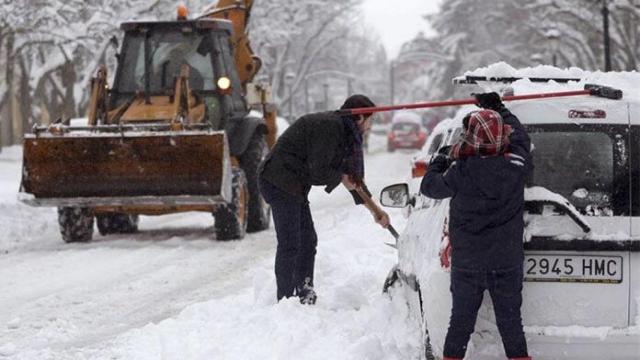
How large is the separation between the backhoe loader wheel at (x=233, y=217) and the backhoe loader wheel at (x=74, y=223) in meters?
1.60

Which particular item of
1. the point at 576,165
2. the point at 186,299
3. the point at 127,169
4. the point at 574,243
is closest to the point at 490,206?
the point at 574,243

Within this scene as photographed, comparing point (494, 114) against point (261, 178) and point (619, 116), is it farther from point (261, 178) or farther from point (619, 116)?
point (261, 178)

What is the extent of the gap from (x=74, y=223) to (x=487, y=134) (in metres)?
8.41

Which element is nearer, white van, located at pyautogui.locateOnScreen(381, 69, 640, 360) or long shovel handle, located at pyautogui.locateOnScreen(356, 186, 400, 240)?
white van, located at pyautogui.locateOnScreen(381, 69, 640, 360)

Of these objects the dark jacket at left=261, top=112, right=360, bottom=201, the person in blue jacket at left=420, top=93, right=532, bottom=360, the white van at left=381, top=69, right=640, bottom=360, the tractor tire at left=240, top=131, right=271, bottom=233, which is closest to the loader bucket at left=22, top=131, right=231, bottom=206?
the tractor tire at left=240, top=131, right=271, bottom=233

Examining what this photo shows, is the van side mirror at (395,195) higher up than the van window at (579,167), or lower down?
lower down

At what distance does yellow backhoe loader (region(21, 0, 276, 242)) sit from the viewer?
11312 mm

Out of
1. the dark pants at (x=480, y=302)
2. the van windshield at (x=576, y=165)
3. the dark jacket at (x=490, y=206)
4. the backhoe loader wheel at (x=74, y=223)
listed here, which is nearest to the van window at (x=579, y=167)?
the van windshield at (x=576, y=165)

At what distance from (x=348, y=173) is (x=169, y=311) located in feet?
6.48

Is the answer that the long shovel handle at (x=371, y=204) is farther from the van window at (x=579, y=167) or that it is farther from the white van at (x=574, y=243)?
the van window at (x=579, y=167)

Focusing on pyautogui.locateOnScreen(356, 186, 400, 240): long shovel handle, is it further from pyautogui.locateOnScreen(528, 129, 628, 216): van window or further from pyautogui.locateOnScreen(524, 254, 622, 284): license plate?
pyautogui.locateOnScreen(524, 254, 622, 284): license plate

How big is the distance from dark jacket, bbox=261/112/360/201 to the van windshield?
2.05 metres

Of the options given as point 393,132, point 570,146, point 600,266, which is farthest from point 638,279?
point 393,132

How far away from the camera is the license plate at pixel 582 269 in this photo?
4.50 metres
